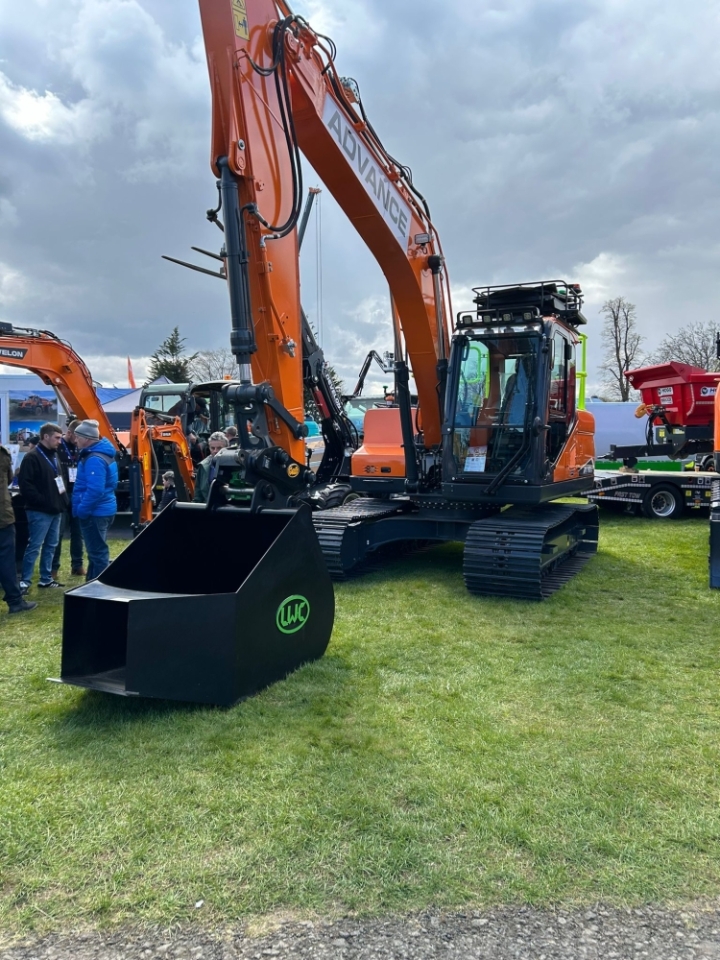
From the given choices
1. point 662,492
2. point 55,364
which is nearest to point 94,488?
point 55,364

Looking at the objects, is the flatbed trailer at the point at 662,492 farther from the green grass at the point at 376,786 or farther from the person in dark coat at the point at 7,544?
the person in dark coat at the point at 7,544

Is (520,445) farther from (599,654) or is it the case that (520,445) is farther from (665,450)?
(665,450)

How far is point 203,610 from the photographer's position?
4.07m

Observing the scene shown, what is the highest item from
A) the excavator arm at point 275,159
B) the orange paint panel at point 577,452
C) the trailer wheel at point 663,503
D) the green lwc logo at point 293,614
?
the excavator arm at point 275,159

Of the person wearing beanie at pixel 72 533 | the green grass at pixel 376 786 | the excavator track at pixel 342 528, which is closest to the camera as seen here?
the green grass at pixel 376 786

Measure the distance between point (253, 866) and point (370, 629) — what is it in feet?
10.5

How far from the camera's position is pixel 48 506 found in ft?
25.1

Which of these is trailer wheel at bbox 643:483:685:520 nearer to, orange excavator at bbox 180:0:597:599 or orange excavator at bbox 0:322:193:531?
orange excavator at bbox 180:0:597:599

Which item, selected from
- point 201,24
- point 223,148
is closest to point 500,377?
point 223,148

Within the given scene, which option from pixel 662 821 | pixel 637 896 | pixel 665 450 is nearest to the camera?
pixel 637 896

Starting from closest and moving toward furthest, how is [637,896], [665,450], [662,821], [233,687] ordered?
[637,896]
[662,821]
[233,687]
[665,450]

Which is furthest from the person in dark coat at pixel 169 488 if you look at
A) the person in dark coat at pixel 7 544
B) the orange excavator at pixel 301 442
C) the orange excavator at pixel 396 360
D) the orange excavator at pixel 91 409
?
the person in dark coat at pixel 7 544

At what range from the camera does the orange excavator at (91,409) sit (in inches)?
430

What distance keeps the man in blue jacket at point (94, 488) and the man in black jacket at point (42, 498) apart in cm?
41
